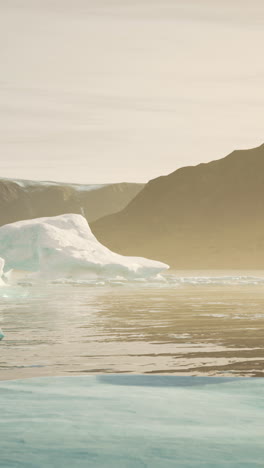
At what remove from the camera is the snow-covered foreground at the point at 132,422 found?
19.4 ft

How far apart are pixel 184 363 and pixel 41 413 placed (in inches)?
213

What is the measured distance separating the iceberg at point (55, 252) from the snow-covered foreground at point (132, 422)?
40.1 m

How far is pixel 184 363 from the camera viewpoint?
12922mm

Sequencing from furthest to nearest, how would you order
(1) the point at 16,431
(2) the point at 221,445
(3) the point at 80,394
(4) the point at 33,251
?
1. (4) the point at 33,251
2. (3) the point at 80,394
3. (1) the point at 16,431
4. (2) the point at 221,445

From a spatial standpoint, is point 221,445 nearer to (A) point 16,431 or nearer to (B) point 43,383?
(A) point 16,431

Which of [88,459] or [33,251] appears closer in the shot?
[88,459]

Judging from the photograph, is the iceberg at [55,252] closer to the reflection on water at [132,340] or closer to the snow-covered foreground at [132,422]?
the reflection on water at [132,340]

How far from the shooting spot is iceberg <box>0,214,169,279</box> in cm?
5059

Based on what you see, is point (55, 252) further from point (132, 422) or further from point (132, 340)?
point (132, 422)

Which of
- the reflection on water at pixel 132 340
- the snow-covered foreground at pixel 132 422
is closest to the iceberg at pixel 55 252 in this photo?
the reflection on water at pixel 132 340

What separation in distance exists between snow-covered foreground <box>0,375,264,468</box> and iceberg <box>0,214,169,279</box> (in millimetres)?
40074

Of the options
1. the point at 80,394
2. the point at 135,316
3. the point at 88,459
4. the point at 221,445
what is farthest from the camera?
the point at 135,316

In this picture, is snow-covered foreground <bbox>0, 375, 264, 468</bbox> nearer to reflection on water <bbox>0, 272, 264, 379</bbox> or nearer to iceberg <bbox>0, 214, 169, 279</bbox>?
reflection on water <bbox>0, 272, 264, 379</bbox>

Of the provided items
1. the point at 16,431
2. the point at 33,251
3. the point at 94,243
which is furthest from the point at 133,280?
the point at 16,431
